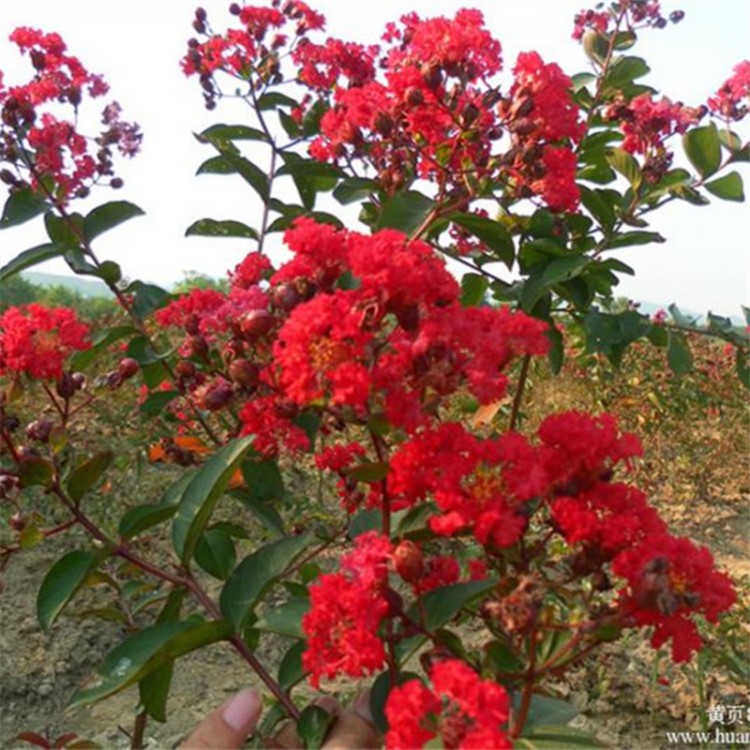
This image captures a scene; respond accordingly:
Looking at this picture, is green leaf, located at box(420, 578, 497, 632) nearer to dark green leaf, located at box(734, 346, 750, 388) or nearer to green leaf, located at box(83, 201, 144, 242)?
green leaf, located at box(83, 201, 144, 242)

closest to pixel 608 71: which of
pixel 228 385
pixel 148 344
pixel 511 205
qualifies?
pixel 511 205

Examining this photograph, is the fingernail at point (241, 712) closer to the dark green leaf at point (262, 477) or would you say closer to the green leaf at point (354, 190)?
the dark green leaf at point (262, 477)

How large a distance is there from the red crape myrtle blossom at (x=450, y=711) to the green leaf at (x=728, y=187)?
155 centimetres

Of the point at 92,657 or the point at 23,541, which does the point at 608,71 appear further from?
the point at 92,657

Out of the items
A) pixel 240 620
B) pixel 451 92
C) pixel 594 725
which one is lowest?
pixel 594 725

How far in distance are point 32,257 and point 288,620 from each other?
1007 mm

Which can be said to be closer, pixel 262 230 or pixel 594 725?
pixel 262 230

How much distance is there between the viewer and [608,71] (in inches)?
86.7

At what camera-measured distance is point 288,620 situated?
1.00m

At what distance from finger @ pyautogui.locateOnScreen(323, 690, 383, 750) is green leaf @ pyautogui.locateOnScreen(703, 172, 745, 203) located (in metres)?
1.47

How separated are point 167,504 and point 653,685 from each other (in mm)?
1590

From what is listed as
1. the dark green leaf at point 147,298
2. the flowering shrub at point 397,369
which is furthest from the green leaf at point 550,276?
the dark green leaf at point 147,298

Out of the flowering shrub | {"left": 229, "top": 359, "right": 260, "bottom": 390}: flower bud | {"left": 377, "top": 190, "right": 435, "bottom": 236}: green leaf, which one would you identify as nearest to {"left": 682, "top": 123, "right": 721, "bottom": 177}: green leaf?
the flowering shrub

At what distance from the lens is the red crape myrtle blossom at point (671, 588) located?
2.64 feet
